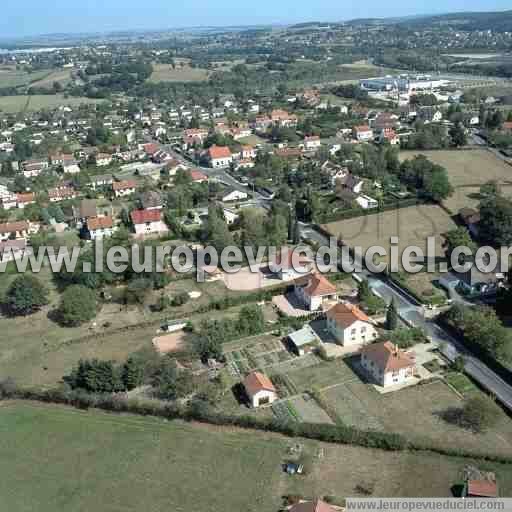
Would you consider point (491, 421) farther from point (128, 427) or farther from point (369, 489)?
point (128, 427)

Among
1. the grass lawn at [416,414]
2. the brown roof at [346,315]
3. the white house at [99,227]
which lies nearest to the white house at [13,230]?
the white house at [99,227]

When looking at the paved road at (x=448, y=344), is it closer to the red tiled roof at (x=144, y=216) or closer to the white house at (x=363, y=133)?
the red tiled roof at (x=144, y=216)

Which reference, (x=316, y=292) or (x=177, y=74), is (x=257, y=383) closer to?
(x=316, y=292)

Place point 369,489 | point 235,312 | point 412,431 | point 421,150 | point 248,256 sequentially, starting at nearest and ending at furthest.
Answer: point 369,489 < point 412,431 < point 235,312 < point 248,256 < point 421,150

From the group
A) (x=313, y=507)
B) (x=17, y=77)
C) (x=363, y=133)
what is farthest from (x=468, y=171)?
(x=17, y=77)

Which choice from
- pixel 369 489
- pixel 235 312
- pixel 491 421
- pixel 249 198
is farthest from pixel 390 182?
pixel 369 489

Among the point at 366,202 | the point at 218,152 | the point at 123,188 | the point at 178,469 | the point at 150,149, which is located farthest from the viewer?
the point at 150,149
